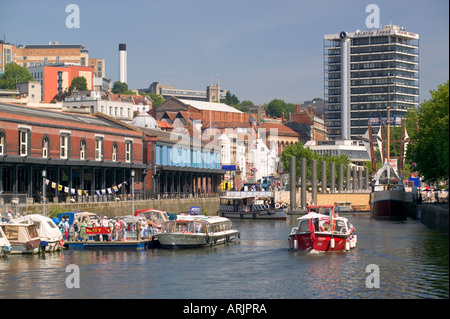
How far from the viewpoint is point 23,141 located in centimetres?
9356

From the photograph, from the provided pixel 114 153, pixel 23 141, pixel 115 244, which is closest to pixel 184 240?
pixel 115 244

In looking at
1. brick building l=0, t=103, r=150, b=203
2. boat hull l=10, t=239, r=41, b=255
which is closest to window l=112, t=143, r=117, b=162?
brick building l=0, t=103, r=150, b=203

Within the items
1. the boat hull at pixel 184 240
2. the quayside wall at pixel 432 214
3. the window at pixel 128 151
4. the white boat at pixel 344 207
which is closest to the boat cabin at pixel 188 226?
the boat hull at pixel 184 240

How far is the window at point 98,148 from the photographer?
4321 inches

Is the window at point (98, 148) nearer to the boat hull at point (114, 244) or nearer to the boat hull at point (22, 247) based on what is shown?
the boat hull at point (114, 244)

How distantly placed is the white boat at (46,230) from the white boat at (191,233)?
880 cm

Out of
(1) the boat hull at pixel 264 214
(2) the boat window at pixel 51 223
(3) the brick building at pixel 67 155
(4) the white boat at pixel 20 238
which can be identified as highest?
(3) the brick building at pixel 67 155

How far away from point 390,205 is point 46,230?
72.9m

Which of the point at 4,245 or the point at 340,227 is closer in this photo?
the point at 4,245

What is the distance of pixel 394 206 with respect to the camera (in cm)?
12862

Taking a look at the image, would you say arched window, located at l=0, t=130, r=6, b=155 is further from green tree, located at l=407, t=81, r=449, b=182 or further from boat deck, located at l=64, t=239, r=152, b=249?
green tree, located at l=407, t=81, r=449, b=182

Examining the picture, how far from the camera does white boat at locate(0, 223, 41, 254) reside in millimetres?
64812

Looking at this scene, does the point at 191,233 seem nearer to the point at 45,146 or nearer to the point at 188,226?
the point at 188,226

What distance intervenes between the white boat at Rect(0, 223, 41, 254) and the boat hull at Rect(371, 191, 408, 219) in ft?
246
